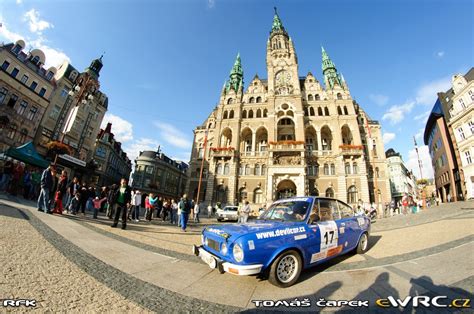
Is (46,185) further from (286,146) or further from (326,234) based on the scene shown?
(286,146)

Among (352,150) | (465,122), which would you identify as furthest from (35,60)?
(465,122)

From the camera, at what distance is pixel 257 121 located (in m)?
33.2

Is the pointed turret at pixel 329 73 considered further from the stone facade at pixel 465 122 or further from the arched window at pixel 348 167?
the arched window at pixel 348 167

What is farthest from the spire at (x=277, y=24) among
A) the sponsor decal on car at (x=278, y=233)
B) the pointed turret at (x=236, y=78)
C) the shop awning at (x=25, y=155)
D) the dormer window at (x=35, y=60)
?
the sponsor decal on car at (x=278, y=233)

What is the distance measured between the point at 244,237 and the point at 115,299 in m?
1.84

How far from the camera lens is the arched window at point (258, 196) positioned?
2896 centimetres

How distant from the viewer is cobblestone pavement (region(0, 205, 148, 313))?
2167 millimetres

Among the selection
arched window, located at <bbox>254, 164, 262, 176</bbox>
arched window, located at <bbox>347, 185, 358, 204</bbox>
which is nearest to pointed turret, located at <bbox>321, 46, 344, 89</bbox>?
arched window, located at <bbox>347, 185, 358, 204</bbox>

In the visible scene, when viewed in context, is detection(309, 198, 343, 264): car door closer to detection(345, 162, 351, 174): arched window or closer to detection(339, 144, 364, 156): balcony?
detection(339, 144, 364, 156): balcony

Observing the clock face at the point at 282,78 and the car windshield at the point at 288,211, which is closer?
the car windshield at the point at 288,211

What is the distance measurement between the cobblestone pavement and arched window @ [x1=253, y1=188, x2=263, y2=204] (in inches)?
→ 1045

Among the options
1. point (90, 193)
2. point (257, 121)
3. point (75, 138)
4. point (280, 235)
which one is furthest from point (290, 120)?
point (75, 138)

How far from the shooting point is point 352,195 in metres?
27.2

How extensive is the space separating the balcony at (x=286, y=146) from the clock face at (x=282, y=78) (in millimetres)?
13285
